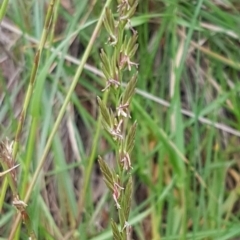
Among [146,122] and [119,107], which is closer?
[119,107]

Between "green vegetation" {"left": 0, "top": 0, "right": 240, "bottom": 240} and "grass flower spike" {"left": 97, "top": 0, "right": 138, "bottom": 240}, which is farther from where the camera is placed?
"green vegetation" {"left": 0, "top": 0, "right": 240, "bottom": 240}

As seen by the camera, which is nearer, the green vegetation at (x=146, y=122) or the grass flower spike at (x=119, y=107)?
the grass flower spike at (x=119, y=107)

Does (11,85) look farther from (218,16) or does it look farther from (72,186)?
(218,16)

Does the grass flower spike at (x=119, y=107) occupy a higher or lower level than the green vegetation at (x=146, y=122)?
higher

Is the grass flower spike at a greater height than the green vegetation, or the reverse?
the grass flower spike

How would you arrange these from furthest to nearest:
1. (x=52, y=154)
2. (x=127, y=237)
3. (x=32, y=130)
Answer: (x=52, y=154), (x=32, y=130), (x=127, y=237)

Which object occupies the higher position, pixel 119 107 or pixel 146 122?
pixel 119 107

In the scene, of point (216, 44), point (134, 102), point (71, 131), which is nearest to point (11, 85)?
point (71, 131)

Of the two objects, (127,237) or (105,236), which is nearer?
(127,237)
